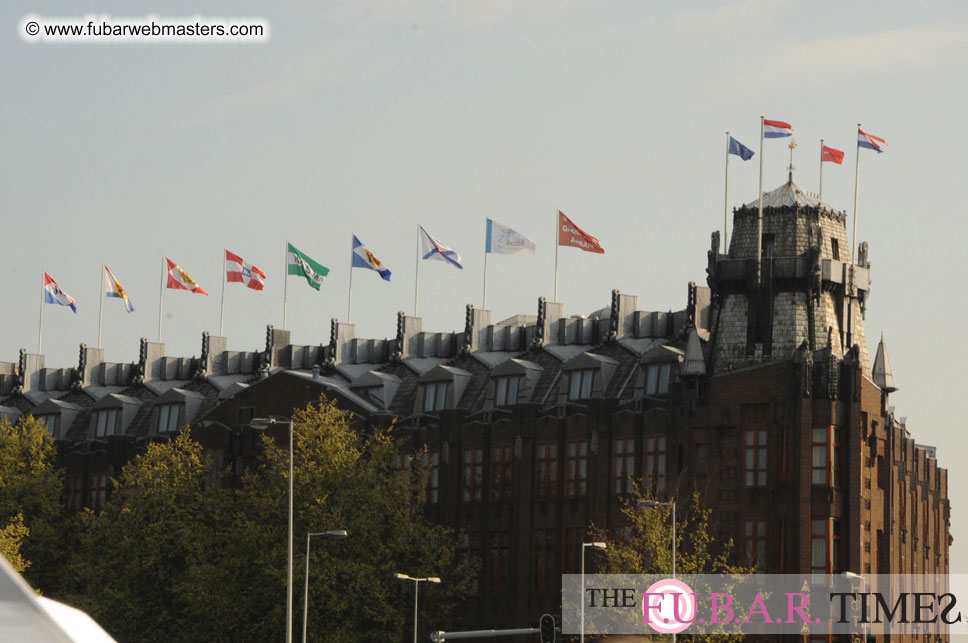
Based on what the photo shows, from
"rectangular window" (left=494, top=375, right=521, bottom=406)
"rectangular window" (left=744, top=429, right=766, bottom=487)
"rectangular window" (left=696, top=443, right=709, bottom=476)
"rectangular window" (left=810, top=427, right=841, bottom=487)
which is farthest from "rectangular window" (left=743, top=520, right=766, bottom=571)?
"rectangular window" (left=494, top=375, right=521, bottom=406)

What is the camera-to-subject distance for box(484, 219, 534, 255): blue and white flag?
95.2m

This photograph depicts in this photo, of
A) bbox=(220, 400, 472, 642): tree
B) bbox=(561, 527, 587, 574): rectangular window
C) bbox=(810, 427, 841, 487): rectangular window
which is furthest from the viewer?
bbox=(561, 527, 587, 574): rectangular window

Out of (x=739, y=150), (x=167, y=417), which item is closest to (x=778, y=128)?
(x=739, y=150)

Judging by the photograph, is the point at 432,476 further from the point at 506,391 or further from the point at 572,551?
the point at 572,551

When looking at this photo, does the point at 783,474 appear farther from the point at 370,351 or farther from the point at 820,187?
the point at 370,351

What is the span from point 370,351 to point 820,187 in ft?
111

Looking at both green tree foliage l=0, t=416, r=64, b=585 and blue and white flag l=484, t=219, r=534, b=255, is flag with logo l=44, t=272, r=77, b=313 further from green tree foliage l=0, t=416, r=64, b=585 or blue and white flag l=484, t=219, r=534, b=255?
blue and white flag l=484, t=219, r=534, b=255

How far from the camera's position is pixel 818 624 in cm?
7938

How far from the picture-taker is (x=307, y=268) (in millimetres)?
102250

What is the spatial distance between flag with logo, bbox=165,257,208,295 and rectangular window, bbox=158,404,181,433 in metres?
9.60

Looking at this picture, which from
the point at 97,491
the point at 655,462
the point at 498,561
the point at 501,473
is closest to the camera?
the point at 655,462

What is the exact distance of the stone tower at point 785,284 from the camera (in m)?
87.8

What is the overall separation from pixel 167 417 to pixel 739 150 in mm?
47986

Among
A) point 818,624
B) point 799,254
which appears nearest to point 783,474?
point 818,624
